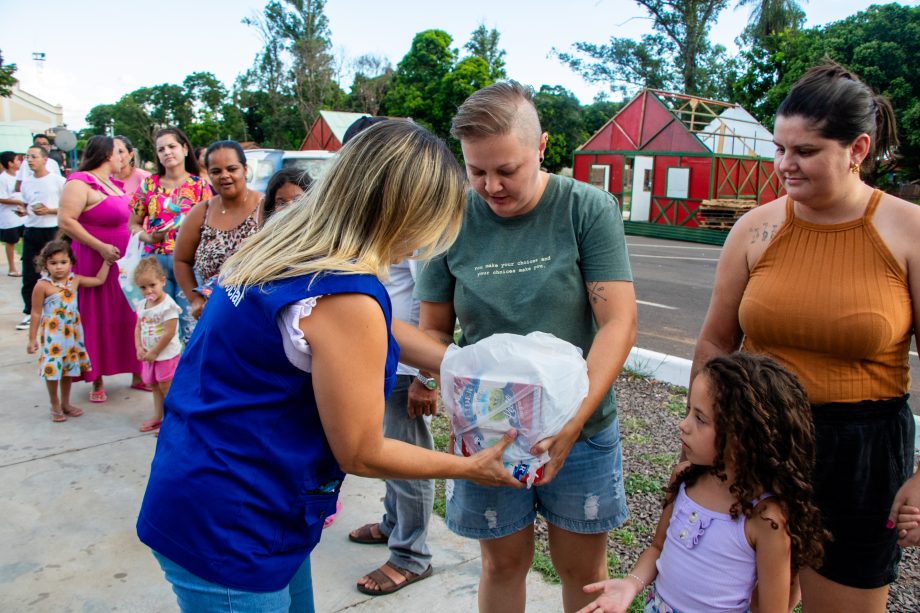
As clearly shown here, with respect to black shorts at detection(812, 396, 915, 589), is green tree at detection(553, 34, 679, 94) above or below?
above

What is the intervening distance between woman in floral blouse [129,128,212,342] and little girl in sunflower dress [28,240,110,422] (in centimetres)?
67

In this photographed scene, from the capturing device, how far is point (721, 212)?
1920cm

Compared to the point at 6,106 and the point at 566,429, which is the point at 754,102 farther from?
the point at 6,106

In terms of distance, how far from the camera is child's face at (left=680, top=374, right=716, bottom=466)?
1842 mm

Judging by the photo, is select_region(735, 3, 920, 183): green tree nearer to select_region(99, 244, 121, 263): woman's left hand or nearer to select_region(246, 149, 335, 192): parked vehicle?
select_region(246, 149, 335, 192): parked vehicle

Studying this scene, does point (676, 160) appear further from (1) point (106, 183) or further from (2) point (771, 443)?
(2) point (771, 443)

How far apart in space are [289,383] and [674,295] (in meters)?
9.18

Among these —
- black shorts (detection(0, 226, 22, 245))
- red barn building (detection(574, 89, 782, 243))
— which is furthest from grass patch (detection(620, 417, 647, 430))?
red barn building (detection(574, 89, 782, 243))

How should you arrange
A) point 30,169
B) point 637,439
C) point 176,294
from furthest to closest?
1. point 30,169
2. point 176,294
3. point 637,439

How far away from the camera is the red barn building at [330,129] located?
1390 inches

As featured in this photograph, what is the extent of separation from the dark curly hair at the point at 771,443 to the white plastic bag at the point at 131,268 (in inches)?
172

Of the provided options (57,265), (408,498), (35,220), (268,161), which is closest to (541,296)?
(408,498)

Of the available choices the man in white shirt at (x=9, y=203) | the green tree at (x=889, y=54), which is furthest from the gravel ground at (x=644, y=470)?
the green tree at (x=889, y=54)

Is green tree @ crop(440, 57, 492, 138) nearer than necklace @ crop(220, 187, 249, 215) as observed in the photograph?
No
